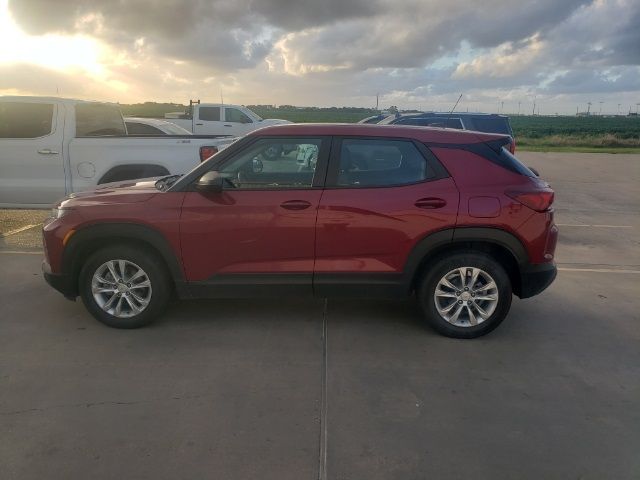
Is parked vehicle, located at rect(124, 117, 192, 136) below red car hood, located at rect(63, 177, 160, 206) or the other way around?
the other way around

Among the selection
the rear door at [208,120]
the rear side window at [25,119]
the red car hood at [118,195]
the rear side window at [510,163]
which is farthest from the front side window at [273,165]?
the rear door at [208,120]

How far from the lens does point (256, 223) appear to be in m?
4.26

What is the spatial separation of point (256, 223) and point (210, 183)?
0.46m

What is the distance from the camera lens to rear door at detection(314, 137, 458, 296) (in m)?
4.25

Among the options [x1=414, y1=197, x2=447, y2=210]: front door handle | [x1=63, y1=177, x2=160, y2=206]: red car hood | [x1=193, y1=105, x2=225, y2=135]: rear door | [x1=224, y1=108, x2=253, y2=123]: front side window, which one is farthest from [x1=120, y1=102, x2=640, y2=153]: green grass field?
[x1=414, y1=197, x2=447, y2=210]: front door handle

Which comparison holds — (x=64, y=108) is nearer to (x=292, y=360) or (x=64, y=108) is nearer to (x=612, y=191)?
(x=292, y=360)

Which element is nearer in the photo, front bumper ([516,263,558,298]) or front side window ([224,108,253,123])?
front bumper ([516,263,558,298])

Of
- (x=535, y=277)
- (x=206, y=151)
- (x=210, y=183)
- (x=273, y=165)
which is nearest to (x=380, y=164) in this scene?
(x=273, y=165)

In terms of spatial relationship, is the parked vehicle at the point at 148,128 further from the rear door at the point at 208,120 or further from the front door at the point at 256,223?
the rear door at the point at 208,120

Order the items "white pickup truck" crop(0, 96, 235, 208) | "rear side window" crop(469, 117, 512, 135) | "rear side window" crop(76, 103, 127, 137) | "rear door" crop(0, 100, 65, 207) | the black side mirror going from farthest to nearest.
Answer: "rear side window" crop(469, 117, 512, 135)
"rear side window" crop(76, 103, 127, 137)
"rear door" crop(0, 100, 65, 207)
"white pickup truck" crop(0, 96, 235, 208)
the black side mirror

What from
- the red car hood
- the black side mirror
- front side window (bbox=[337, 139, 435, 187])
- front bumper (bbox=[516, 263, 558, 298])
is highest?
front side window (bbox=[337, 139, 435, 187])

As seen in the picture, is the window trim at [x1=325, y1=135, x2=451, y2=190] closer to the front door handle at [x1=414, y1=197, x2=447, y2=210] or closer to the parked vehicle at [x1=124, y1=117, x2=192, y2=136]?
the front door handle at [x1=414, y1=197, x2=447, y2=210]

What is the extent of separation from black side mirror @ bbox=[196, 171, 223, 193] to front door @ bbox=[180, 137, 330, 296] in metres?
0.08

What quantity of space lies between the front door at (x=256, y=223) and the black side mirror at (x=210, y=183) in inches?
3.0
